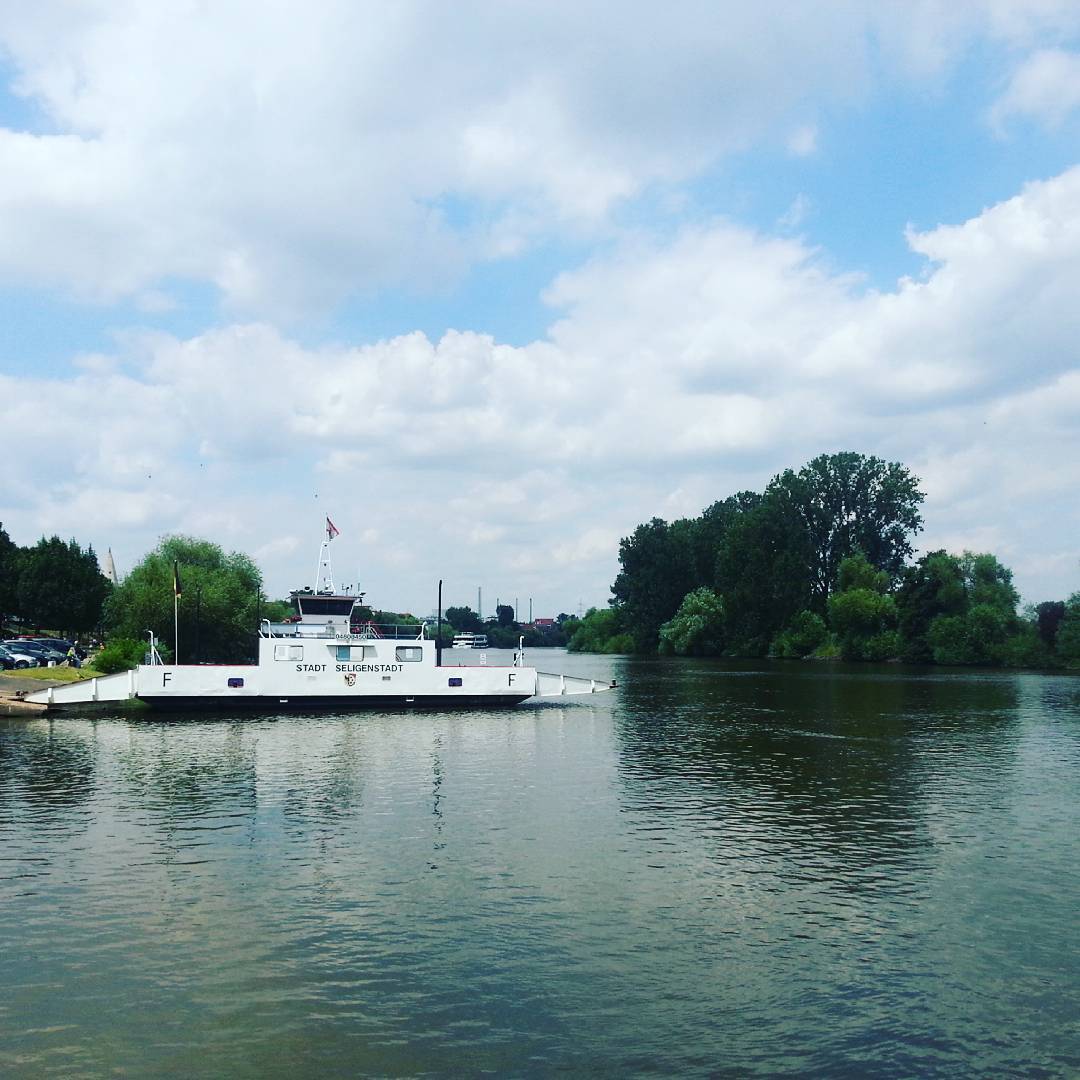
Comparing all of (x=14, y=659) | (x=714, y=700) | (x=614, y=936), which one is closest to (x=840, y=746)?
(x=714, y=700)

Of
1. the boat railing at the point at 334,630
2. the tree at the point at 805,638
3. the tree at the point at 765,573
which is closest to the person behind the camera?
the boat railing at the point at 334,630

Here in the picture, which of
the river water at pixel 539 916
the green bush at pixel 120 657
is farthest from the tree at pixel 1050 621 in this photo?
the green bush at pixel 120 657

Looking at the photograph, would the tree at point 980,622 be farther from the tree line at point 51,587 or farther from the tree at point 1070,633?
the tree line at point 51,587

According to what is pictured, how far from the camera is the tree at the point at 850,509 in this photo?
154 metres

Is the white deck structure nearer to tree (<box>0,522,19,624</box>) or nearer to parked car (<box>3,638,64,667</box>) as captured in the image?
parked car (<box>3,638,64,667</box>)

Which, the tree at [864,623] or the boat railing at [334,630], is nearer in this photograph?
the boat railing at [334,630]

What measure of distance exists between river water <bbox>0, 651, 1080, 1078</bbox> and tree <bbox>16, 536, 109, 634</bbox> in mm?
82578

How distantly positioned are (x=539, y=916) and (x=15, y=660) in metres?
74.7

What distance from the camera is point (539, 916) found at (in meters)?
20.2

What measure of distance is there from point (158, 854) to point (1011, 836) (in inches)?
883

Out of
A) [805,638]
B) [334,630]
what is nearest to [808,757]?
[334,630]

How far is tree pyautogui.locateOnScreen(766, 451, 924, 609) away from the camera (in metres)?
154

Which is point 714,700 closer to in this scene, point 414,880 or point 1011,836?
point 1011,836

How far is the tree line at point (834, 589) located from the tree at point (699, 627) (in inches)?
8.6
